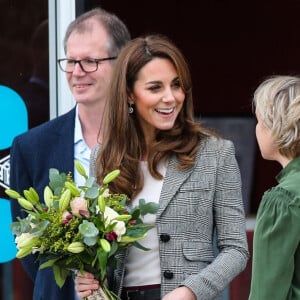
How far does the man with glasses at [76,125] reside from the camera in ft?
11.0

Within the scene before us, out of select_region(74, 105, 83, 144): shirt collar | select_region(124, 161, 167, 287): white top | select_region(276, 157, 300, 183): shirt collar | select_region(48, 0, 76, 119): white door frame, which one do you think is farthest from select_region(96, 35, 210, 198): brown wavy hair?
select_region(48, 0, 76, 119): white door frame

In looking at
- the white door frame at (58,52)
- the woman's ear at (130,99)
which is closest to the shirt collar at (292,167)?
the woman's ear at (130,99)

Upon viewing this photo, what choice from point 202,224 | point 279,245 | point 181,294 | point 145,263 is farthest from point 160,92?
point 279,245

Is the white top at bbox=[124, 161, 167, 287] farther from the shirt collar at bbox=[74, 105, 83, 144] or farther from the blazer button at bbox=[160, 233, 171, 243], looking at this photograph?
the shirt collar at bbox=[74, 105, 83, 144]

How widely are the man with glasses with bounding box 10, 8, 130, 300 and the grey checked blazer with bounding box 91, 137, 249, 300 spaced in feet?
1.79

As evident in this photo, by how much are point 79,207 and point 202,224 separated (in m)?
0.46

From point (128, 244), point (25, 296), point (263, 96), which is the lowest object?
point (25, 296)

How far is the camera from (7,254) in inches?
175

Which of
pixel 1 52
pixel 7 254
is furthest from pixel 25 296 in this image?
pixel 1 52

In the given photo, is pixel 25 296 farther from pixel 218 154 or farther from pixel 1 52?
pixel 218 154

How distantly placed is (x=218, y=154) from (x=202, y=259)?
34 cm

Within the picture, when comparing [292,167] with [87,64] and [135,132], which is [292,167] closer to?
[135,132]

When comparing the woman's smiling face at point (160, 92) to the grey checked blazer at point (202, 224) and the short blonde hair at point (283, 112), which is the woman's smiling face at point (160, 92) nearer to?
the grey checked blazer at point (202, 224)

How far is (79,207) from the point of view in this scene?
262 cm
